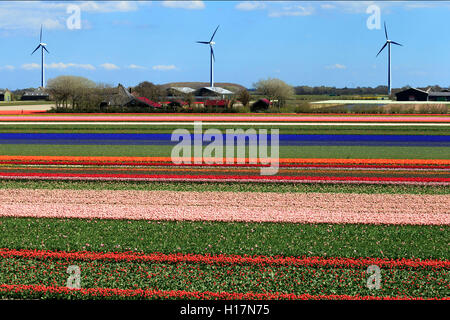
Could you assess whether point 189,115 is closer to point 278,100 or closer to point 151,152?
point 278,100

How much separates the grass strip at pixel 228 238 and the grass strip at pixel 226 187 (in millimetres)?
5102

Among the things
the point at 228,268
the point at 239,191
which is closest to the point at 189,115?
the point at 239,191

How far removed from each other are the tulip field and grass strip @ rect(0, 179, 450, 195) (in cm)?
7

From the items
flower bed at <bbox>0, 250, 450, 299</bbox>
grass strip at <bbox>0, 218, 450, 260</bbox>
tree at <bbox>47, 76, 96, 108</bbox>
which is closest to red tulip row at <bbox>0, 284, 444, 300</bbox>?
flower bed at <bbox>0, 250, 450, 299</bbox>

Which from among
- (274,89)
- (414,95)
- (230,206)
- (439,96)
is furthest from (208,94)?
(230,206)

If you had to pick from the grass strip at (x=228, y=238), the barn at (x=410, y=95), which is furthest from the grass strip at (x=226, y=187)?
the barn at (x=410, y=95)

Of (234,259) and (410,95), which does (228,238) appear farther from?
(410,95)

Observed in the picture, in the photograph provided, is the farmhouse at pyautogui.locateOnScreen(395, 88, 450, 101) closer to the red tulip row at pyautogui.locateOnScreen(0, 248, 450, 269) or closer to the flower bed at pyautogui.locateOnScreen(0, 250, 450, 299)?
the red tulip row at pyautogui.locateOnScreen(0, 248, 450, 269)

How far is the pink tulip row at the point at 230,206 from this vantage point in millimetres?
17953

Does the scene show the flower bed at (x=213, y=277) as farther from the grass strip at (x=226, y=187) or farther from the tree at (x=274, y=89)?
the tree at (x=274, y=89)

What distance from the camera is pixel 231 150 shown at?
34500 mm
